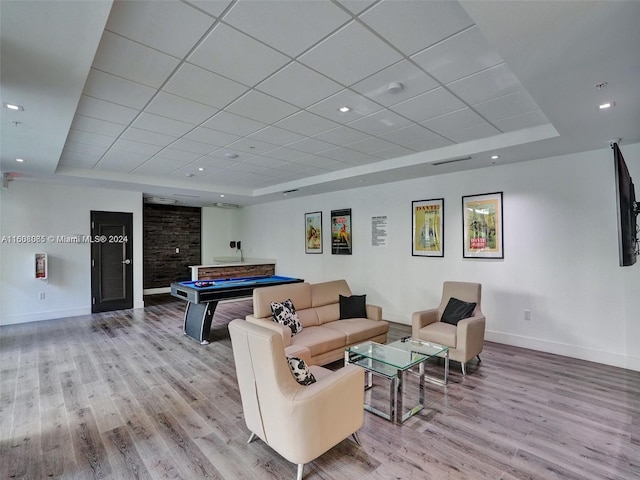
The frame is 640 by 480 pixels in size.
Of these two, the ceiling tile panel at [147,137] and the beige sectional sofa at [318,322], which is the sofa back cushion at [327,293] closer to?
the beige sectional sofa at [318,322]

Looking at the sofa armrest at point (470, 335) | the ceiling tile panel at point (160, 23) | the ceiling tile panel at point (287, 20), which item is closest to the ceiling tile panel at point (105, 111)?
the ceiling tile panel at point (160, 23)

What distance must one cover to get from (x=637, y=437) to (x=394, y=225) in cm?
419

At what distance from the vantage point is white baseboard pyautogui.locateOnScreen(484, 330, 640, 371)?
12.4 ft

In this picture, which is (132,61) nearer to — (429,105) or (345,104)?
(345,104)

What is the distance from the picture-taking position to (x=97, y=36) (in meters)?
1.84

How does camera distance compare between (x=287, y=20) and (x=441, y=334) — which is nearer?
(x=287, y=20)

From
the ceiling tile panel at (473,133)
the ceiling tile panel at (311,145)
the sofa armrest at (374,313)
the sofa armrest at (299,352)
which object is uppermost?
the ceiling tile panel at (311,145)

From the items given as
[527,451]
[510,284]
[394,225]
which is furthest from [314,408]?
[394,225]

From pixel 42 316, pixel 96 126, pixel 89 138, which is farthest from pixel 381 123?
pixel 42 316

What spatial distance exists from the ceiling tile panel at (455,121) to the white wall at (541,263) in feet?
5.14

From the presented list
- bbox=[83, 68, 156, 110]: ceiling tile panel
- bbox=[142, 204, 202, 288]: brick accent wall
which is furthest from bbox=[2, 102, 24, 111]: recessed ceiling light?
bbox=[142, 204, 202, 288]: brick accent wall

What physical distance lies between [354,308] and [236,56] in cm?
332

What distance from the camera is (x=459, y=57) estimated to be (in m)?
2.30

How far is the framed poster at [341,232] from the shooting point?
22.8ft
